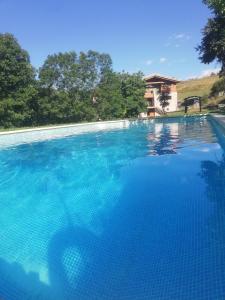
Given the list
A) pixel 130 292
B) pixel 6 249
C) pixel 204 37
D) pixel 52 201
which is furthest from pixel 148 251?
pixel 204 37

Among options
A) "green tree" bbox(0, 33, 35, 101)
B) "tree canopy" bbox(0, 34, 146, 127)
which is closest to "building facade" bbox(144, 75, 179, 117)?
"tree canopy" bbox(0, 34, 146, 127)

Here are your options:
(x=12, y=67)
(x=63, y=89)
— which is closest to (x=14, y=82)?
(x=12, y=67)

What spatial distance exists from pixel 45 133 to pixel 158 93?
2205cm

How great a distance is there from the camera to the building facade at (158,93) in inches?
1531

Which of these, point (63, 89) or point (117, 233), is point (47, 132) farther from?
point (117, 233)

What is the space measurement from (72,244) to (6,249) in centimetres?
90

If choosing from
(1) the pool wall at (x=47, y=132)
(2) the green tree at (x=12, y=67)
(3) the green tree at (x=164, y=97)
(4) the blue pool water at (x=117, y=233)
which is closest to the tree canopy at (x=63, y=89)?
(2) the green tree at (x=12, y=67)

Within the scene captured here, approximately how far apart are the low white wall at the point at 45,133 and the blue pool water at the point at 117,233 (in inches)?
405

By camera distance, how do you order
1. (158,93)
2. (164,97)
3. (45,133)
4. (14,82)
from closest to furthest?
(45,133) → (14,82) → (164,97) → (158,93)

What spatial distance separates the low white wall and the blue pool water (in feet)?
33.8

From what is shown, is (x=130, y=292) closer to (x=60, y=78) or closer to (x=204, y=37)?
(x=204, y=37)

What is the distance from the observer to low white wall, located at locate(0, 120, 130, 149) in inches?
711

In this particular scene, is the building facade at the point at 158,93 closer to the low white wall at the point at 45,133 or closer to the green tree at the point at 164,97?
the green tree at the point at 164,97

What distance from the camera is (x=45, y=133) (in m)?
21.8
